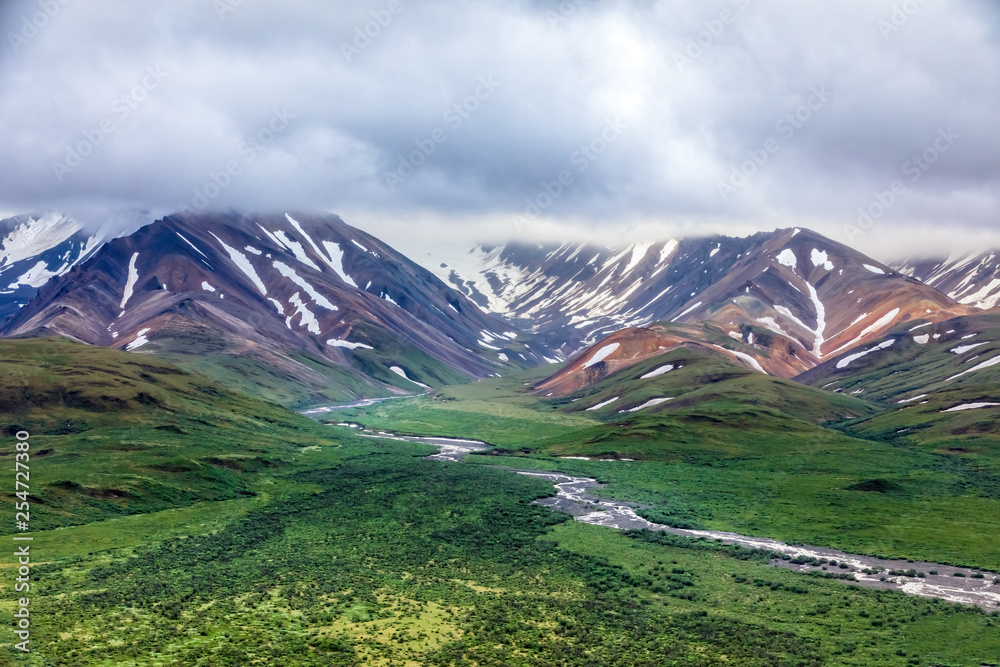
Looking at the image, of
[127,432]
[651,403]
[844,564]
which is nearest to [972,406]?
[651,403]

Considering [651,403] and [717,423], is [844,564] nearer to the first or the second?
[717,423]

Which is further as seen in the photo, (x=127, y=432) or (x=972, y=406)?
(x=972, y=406)

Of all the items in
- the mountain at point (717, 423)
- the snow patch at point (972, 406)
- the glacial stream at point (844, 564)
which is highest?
the snow patch at point (972, 406)

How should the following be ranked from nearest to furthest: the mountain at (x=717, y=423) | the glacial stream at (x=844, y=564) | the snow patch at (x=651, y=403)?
the glacial stream at (x=844, y=564) → the mountain at (x=717, y=423) → the snow patch at (x=651, y=403)

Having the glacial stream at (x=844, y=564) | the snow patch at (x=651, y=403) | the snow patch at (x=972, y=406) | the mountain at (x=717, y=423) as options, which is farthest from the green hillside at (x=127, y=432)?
the snow patch at (x=972, y=406)

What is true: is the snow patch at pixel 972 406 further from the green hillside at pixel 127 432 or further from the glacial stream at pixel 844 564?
the green hillside at pixel 127 432

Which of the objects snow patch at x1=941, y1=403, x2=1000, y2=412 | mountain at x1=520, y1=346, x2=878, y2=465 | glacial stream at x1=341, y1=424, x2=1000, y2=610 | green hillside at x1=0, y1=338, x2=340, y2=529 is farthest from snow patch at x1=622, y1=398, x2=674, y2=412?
glacial stream at x1=341, y1=424, x2=1000, y2=610

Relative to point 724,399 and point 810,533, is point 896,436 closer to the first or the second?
point 724,399

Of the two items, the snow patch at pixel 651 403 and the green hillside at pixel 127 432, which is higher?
the snow patch at pixel 651 403
